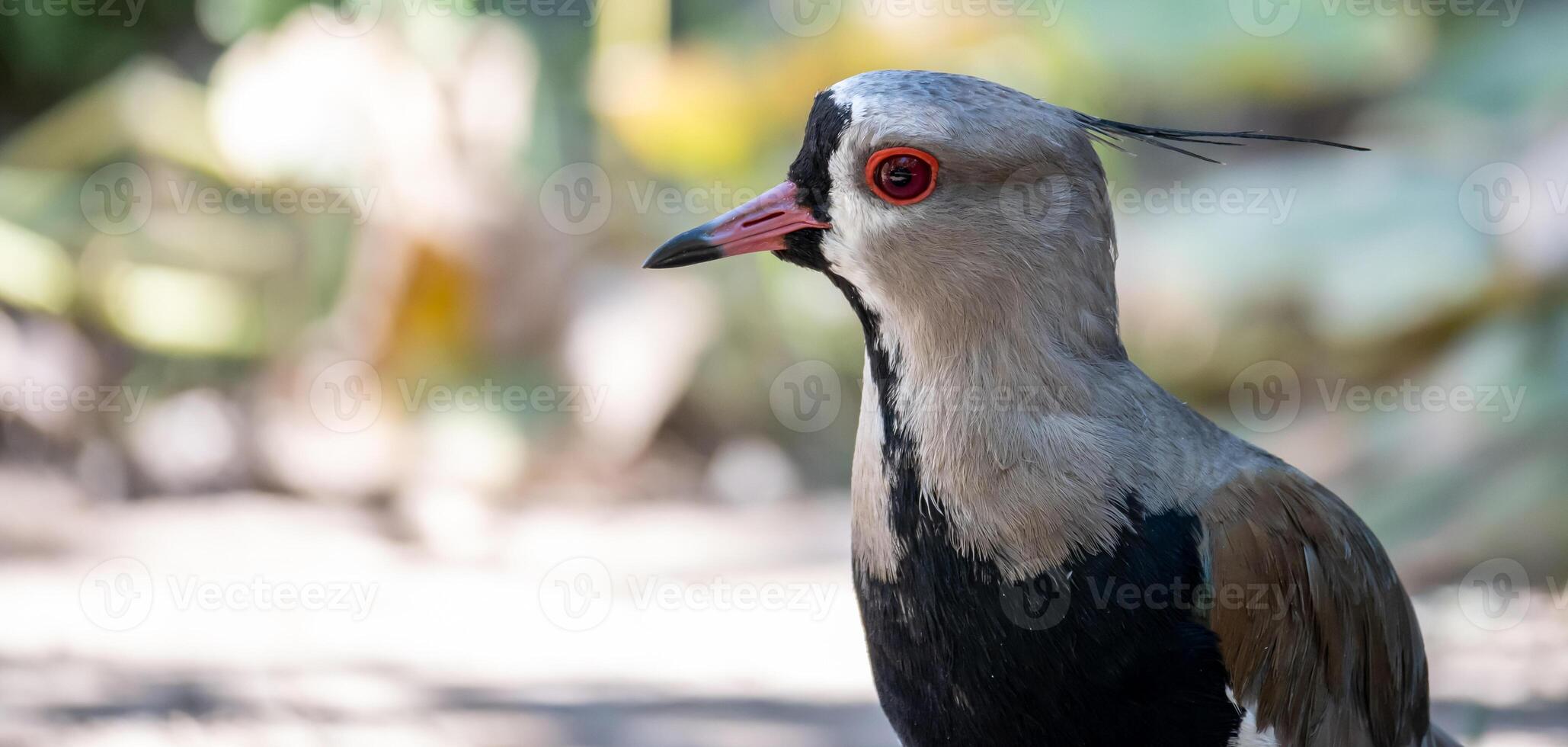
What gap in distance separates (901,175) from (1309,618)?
942 mm

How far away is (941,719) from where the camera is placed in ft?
6.29

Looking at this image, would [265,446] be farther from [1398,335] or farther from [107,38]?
[1398,335]

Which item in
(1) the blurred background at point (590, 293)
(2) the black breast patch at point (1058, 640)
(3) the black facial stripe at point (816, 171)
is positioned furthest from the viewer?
(1) the blurred background at point (590, 293)

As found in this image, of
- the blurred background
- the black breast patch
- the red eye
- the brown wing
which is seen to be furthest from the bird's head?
the blurred background

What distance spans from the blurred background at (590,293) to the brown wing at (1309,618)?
2587 mm

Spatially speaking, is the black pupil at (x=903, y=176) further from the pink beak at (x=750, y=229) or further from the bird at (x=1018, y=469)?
the pink beak at (x=750, y=229)

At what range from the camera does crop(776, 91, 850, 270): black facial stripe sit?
1938mm

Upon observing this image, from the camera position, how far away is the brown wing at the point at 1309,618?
6.41 feet

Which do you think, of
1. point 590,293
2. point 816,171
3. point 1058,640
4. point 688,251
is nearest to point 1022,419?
point 1058,640

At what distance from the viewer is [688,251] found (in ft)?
6.77

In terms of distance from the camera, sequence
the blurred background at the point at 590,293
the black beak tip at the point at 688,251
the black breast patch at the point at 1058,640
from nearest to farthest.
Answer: the black breast patch at the point at 1058,640
the black beak tip at the point at 688,251
the blurred background at the point at 590,293

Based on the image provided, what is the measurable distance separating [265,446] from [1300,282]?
4.69 meters

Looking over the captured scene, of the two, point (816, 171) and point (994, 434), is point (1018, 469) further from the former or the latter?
point (816, 171)

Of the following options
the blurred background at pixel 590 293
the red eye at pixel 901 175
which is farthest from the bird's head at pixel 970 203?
the blurred background at pixel 590 293
